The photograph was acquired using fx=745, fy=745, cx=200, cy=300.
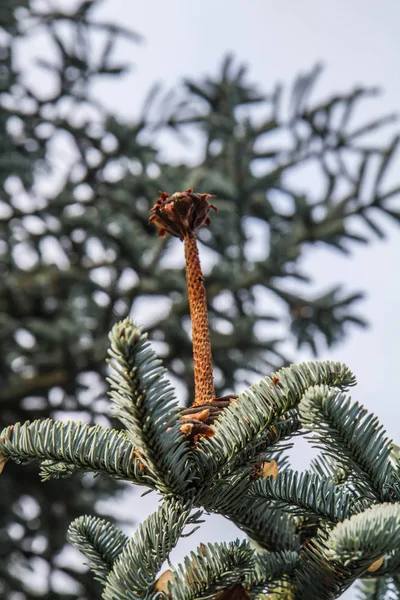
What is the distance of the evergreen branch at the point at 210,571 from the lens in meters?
0.64

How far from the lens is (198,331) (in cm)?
71

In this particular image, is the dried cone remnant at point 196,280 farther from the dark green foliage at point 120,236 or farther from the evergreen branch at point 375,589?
the dark green foliage at point 120,236

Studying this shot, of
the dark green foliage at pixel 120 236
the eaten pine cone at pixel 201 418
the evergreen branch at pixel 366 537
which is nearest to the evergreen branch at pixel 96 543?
the eaten pine cone at pixel 201 418

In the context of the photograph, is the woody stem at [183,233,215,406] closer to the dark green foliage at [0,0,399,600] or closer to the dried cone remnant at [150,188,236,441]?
the dried cone remnant at [150,188,236,441]

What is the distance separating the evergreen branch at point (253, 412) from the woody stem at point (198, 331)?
2.7 inches

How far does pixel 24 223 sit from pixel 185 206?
387 cm

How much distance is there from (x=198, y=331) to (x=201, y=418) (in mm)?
98

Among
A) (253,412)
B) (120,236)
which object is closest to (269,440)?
(253,412)

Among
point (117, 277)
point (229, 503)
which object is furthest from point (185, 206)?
point (117, 277)

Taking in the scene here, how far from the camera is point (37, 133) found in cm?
470

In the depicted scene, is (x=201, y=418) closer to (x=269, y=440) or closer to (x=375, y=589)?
(x=269, y=440)

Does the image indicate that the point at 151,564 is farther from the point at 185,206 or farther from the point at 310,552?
the point at 185,206

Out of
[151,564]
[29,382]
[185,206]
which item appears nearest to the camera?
[151,564]

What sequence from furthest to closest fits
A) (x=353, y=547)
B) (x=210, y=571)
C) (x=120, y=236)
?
1. (x=120, y=236)
2. (x=210, y=571)
3. (x=353, y=547)
